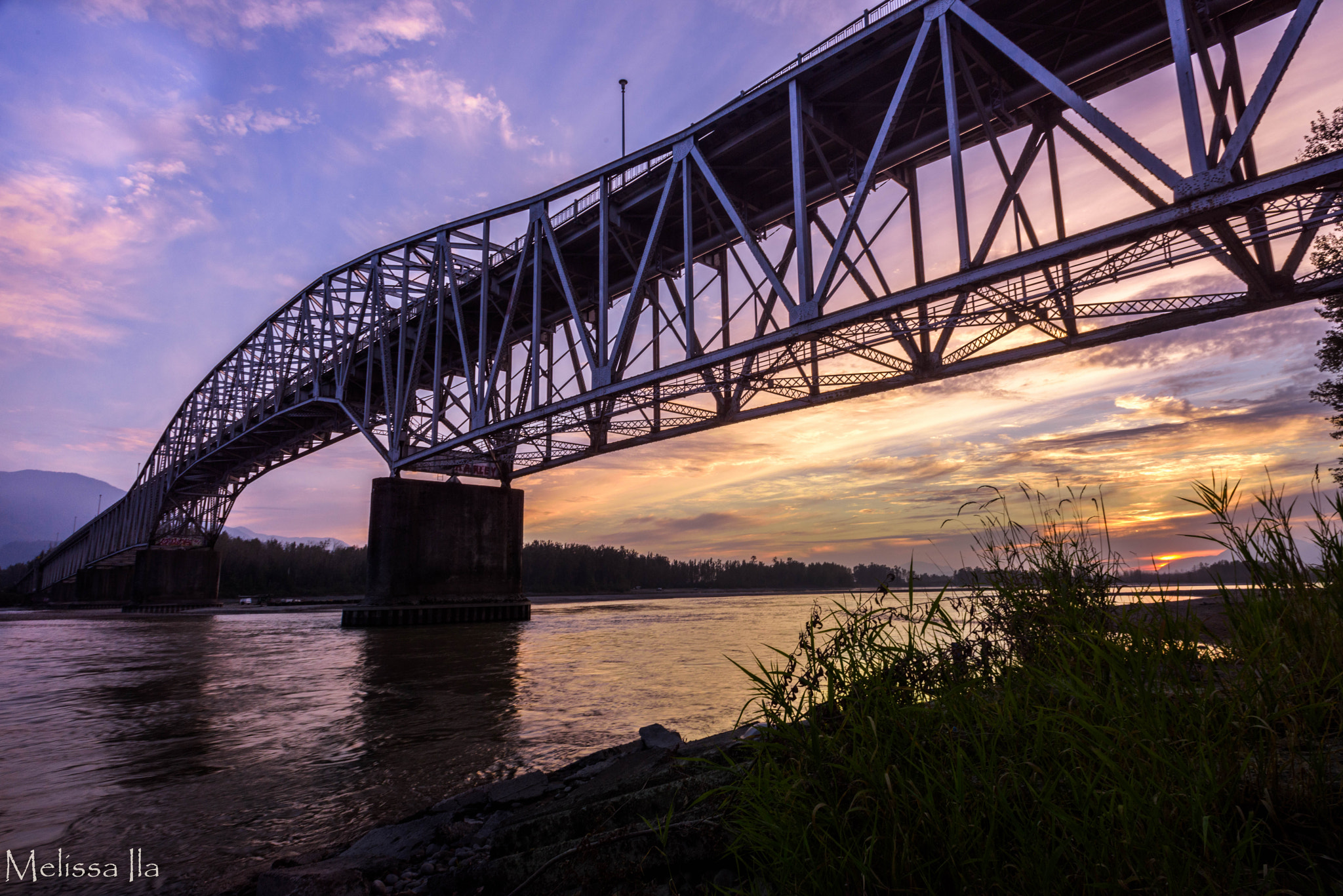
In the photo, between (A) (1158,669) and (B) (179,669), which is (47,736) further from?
(A) (1158,669)

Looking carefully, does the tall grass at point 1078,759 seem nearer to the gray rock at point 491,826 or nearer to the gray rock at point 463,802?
the gray rock at point 491,826

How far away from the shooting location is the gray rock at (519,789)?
635cm

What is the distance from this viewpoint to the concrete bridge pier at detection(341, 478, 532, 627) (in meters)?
33.1

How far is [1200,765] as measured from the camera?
7.89ft

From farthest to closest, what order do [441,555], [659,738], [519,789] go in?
[441,555] → [659,738] → [519,789]

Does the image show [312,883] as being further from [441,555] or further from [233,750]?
[441,555]

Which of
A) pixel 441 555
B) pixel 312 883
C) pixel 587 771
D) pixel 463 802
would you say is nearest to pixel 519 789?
pixel 463 802

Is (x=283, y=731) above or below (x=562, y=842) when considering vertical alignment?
below

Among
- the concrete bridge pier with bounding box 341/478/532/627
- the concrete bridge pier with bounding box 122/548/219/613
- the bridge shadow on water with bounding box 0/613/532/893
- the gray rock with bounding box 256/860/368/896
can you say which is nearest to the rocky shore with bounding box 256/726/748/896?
the gray rock with bounding box 256/860/368/896

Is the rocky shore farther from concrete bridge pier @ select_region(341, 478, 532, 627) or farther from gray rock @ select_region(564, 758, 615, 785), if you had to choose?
concrete bridge pier @ select_region(341, 478, 532, 627)

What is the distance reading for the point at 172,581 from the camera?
230ft

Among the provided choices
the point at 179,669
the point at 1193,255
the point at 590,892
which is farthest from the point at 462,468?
the point at 590,892

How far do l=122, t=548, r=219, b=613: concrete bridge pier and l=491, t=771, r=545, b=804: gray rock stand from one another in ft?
257

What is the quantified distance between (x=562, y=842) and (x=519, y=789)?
2433mm
